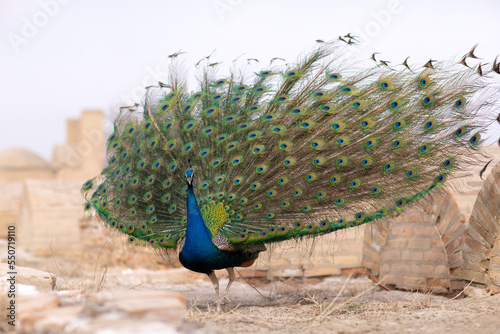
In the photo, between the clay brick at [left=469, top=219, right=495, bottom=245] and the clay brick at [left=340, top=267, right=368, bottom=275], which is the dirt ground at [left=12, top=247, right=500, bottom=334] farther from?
the clay brick at [left=340, top=267, right=368, bottom=275]

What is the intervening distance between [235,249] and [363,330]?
2068mm

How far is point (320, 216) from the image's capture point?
622 centimetres

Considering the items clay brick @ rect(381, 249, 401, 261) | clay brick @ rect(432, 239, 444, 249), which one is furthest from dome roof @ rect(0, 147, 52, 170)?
clay brick @ rect(432, 239, 444, 249)

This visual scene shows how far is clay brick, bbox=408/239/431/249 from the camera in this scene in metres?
8.09

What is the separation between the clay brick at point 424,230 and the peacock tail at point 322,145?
75.4 inches

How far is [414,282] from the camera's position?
321 inches

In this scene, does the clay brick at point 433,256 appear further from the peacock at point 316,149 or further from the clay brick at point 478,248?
the peacock at point 316,149

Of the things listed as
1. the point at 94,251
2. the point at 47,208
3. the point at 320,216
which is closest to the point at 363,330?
the point at 320,216

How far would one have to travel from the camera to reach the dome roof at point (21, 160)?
3541 cm

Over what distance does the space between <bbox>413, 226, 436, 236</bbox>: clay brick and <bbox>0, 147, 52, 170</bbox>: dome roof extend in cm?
3095

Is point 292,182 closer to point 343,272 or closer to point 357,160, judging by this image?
point 357,160

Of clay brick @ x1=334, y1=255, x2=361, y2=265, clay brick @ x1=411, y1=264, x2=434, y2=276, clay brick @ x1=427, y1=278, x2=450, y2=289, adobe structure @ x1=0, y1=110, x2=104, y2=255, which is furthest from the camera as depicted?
adobe structure @ x1=0, y1=110, x2=104, y2=255

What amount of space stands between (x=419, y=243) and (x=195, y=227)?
3779 millimetres

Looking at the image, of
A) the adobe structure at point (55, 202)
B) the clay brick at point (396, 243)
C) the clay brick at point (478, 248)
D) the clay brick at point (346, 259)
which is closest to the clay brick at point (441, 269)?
the clay brick at point (396, 243)
